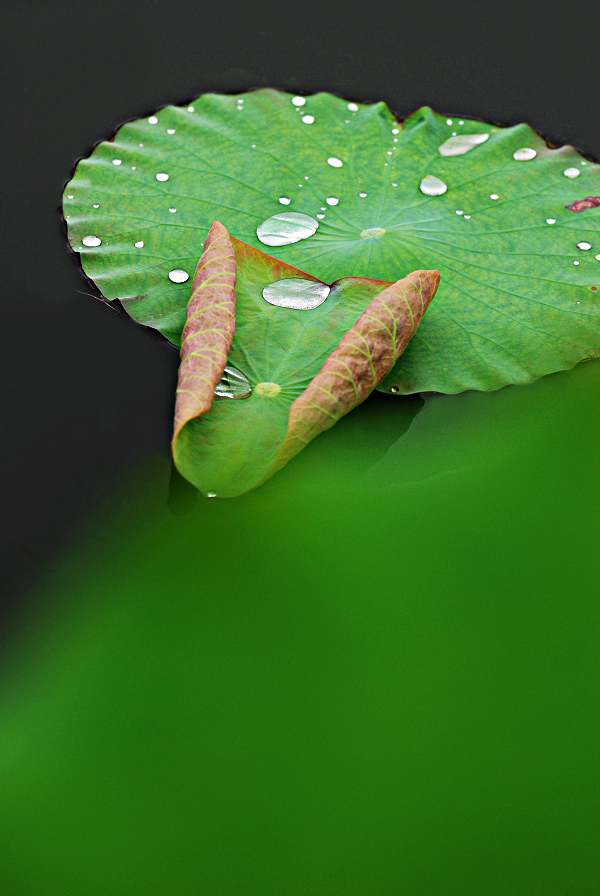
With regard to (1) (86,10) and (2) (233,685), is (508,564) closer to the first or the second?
(2) (233,685)

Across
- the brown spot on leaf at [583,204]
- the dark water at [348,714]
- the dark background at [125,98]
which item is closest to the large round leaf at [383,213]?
the brown spot on leaf at [583,204]

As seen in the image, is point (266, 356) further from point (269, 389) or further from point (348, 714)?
point (348, 714)

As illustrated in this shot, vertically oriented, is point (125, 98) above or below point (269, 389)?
above

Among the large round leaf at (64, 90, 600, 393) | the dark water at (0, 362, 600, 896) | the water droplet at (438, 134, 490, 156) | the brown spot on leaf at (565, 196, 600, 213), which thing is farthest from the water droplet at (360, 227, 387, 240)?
the dark water at (0, 362, 600, 896)

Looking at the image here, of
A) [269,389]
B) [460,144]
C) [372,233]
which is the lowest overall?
[269,389]

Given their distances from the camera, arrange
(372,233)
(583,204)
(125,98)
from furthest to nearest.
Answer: (125,98) < (583,204) < (372,233)

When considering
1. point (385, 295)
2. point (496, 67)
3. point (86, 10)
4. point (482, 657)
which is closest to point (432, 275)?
point (385, 295)

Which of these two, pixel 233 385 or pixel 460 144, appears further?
pixel 460 144

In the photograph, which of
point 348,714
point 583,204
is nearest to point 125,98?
point 583,204

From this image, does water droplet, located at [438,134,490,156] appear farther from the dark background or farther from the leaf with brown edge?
the leaf with brown edge
